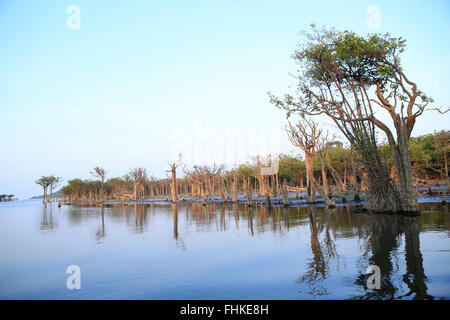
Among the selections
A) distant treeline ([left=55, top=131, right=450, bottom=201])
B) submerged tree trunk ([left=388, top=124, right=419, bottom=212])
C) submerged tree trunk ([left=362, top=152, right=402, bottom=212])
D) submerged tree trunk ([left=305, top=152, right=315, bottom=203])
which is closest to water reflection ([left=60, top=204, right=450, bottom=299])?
submerged tree trunk ([left=388, top=124, right=419, bottom=212])

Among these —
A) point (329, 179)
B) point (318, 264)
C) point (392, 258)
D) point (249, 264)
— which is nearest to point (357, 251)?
point (392, 258)

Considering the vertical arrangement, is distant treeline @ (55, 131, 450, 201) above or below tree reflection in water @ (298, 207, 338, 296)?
above

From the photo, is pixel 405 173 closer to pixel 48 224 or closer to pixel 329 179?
pixel 48 224

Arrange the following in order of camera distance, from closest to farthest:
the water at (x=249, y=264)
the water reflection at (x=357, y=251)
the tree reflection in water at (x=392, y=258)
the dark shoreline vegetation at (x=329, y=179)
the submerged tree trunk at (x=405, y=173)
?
the tree reflection in water at (x=392, y=258), the water reflection at (x=357, y=251), the water at (x=249, y=264), the submerged tree trunk at (x=405, y=173), the dark shoreline vegetation at (x=329, y=179)

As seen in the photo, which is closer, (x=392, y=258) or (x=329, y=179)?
(x=392, y=258)

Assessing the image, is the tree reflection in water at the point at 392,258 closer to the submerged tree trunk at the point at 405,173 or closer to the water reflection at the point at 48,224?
the submerged tree trunk at the point at 405,173

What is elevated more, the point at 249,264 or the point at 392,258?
the point at 392,258

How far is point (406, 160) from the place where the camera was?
49.5 feet

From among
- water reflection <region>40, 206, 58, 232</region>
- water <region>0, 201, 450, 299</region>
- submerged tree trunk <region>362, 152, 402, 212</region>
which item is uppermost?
submerged tree trunk <region>362, 152, 402, 212</region>

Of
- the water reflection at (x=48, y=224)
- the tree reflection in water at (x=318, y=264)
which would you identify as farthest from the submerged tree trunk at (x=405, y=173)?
the water reflection at (x=48, y=224)

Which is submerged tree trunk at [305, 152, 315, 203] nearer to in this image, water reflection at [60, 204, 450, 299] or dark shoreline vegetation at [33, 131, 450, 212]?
dark shoreline vegetation at [33, 131, 450, 212]

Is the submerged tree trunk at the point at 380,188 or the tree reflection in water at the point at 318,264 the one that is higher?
the submerged tree trunk at the point at 380,188

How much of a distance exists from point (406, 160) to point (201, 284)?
13.2 m
